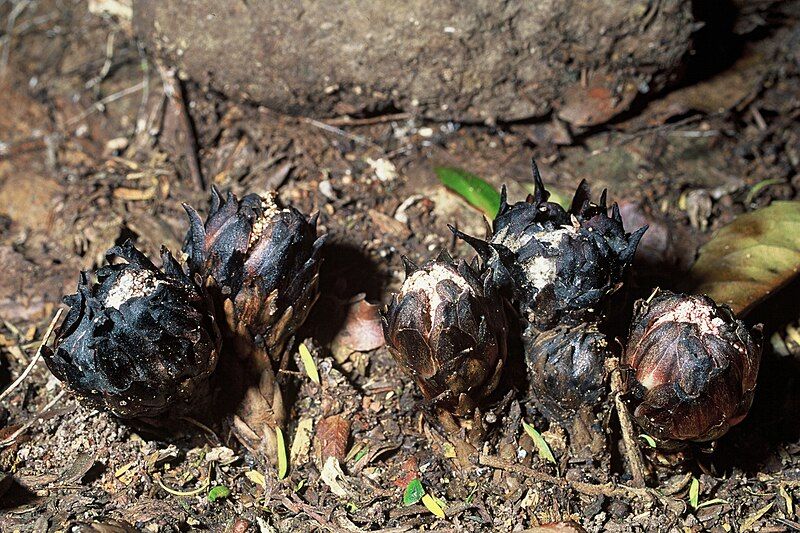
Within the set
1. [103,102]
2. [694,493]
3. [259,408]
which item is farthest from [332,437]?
[103,102]

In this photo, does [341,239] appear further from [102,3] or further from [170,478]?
[102,3]

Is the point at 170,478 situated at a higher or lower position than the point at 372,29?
lower

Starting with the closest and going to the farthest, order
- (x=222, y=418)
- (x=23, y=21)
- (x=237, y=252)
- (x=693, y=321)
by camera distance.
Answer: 1. (x=693, y=321)
2. (x=237, y=252)
3. (x=222, y=418)
4. (x=23, y=21)

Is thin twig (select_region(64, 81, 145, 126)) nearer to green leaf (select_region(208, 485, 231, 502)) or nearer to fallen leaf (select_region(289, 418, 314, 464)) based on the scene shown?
fallen leaf (select_region(289, 418, 314, 464))

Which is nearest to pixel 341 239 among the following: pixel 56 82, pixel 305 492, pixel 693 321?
pixel 305 492

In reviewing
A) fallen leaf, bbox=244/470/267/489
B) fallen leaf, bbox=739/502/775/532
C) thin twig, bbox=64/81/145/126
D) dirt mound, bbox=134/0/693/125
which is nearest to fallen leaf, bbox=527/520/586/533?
fallen leaf, bbox=739/502/775/532

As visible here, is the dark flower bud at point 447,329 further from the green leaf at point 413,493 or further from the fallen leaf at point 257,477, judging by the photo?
the fallen leaf at point 257,477

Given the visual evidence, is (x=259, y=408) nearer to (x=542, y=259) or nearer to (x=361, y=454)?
(x=361, y=454)
